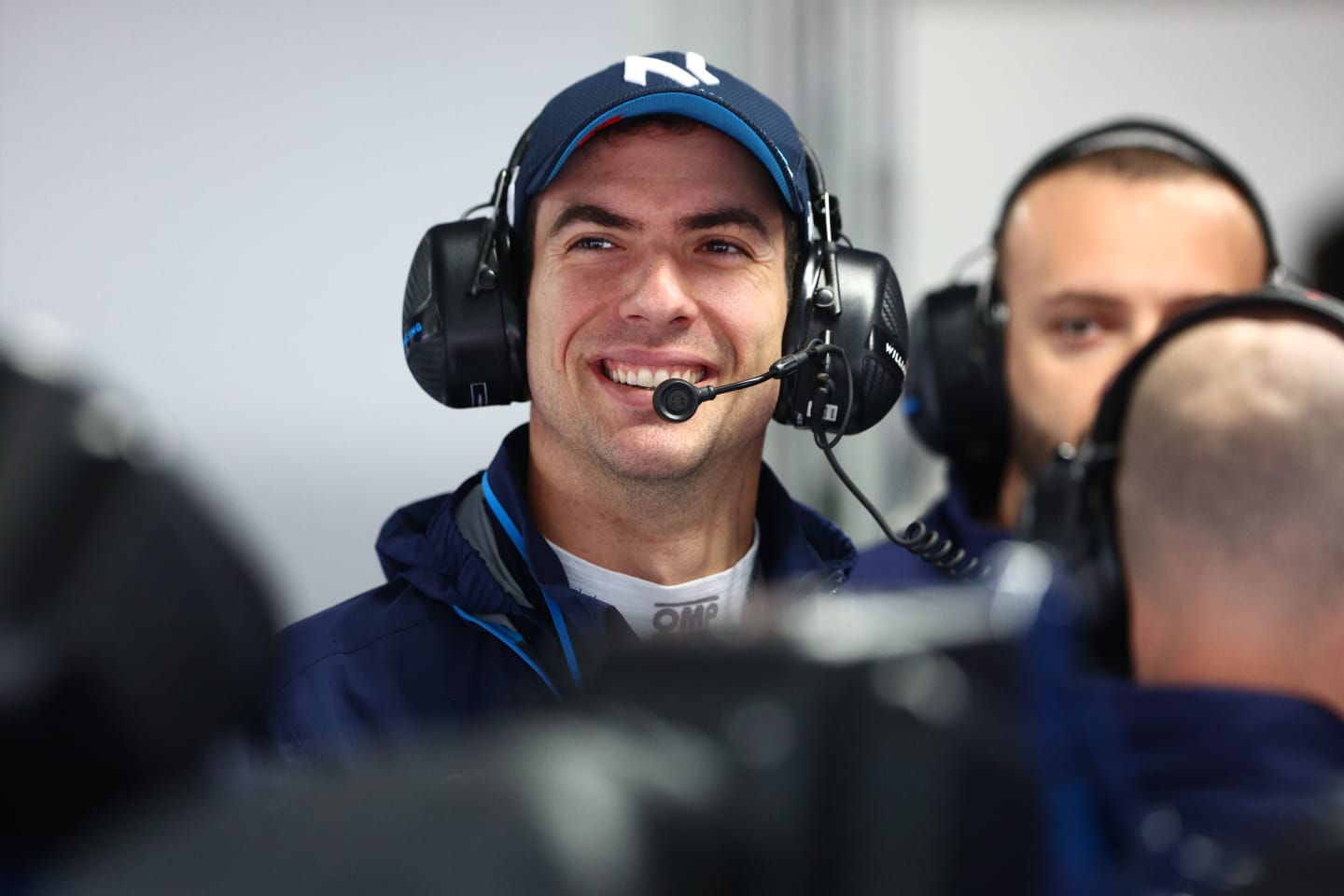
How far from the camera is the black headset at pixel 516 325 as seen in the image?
59.1 inches

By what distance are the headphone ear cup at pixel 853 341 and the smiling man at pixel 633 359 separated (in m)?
0.05

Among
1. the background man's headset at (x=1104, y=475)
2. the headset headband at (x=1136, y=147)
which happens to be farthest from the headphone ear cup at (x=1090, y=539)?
the headset headband at (x=1136, y=147)

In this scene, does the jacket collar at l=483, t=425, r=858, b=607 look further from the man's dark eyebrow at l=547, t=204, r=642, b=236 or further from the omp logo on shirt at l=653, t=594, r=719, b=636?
the man's dark eyebrow at l=547, t=204, r=642, b=236

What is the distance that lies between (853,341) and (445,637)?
0.51m

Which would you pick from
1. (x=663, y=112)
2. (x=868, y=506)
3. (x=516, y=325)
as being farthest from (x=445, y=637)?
(x=663, y=112)

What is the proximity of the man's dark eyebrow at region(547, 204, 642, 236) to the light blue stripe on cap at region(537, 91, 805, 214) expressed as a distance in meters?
0.04

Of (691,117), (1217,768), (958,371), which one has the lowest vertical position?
(958,371)

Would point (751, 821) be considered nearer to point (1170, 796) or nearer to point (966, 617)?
point (966, 617)

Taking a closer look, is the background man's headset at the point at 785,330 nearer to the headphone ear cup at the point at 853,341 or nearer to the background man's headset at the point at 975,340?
the headphone ear cup at the point at 853,341

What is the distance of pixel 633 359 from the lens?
156 centimetres

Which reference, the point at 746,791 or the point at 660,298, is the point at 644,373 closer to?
the point at 660,298

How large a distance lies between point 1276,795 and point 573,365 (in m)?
0.93

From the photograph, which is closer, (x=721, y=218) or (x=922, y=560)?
(x=721, y=218)

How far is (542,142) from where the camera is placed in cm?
152
